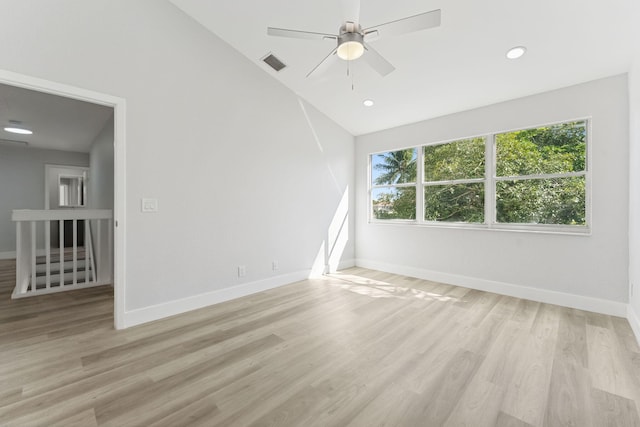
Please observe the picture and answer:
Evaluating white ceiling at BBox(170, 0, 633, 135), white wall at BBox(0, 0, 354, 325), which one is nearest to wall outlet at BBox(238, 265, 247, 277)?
white wall at BBox(0, 0, 354, 325)

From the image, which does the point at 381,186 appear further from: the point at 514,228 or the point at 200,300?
the point at 200,300

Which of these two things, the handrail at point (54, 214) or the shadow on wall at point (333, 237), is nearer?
the handrail at point (54, 214)

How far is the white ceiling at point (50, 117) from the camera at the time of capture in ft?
11.9

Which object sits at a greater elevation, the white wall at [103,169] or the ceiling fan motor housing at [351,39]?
the ceiling fan motor housing at [351,39]

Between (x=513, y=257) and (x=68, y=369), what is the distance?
4.64 m

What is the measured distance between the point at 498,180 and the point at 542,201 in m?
0.55

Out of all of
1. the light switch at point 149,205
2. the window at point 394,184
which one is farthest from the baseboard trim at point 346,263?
the light switch at point 149,205

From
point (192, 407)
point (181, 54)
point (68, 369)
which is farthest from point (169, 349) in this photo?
point (181, 54)

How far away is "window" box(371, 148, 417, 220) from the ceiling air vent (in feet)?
7.83

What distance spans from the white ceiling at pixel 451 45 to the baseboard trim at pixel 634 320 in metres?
2.46

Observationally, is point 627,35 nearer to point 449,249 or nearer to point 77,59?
point 449,249

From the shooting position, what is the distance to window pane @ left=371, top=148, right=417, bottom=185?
4.67 meters

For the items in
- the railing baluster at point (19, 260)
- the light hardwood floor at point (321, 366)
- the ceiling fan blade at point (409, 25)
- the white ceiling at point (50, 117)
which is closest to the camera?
the light hardwood floor at point (321, 366)

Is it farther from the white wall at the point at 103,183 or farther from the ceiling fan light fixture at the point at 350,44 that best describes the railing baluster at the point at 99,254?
the ceiling fan light fixture at the point at 350,44
